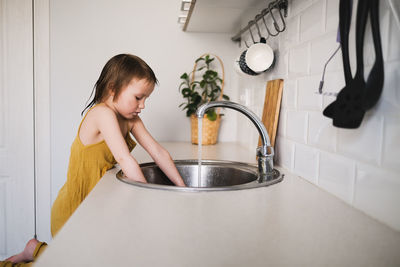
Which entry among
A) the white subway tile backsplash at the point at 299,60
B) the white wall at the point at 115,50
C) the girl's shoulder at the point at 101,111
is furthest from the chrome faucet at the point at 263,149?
the white wall at the point at 115,50

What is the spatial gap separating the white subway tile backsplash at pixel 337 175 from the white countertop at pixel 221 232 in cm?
3

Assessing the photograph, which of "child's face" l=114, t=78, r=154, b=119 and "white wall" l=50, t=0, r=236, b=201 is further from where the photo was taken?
"white wall" l=50, t=0, r=236, b=201

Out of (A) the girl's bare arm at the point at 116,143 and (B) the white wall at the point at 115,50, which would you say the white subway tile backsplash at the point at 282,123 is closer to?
(A) the girl's bare arm at the point at 116,143

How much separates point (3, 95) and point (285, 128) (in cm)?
165

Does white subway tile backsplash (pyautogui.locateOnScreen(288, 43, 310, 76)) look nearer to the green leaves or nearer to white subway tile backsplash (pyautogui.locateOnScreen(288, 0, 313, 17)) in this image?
white subway tile backsplash (pyautogui.locateOnScreen(288, 0, 313, 17))

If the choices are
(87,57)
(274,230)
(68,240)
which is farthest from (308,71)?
(87,57)

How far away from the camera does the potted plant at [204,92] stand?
1854 mm

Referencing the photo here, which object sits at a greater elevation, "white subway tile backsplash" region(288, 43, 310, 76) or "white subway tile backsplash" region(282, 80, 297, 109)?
"white subway tile backsplash" region(288, 43, 310, 76)

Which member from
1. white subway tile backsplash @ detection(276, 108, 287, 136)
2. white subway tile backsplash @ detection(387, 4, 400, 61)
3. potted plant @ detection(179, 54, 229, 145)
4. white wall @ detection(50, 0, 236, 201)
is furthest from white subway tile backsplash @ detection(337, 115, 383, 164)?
white wall @ detection(50, 0, 236, 201)

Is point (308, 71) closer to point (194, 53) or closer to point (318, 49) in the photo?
point (318, 49)

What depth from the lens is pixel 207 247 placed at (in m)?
0.50

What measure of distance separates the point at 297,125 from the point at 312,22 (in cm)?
30

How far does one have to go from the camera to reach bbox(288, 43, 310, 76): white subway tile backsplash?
970mm

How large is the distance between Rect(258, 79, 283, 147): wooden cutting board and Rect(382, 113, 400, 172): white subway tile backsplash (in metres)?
0.58
